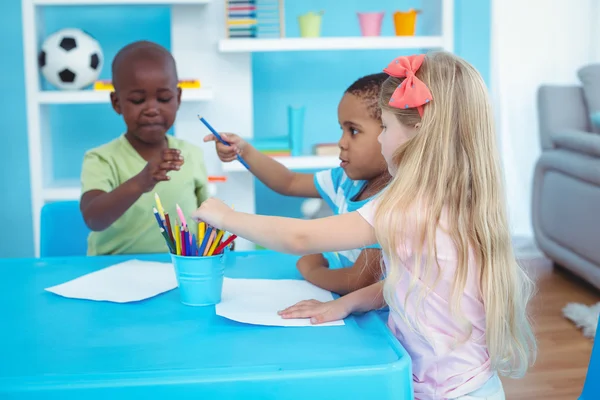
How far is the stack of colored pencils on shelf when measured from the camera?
1.01m

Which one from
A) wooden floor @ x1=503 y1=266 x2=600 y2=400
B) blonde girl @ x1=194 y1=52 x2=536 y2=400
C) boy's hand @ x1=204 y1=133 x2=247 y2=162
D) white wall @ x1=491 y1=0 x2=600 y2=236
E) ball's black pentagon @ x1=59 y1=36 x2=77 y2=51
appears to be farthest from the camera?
white wall @ x1=491 y1=0 x2=600 y2=236

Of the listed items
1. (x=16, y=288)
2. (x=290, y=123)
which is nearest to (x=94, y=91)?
(x=290, y=123)

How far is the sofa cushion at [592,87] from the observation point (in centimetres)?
306

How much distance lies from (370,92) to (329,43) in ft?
5.17

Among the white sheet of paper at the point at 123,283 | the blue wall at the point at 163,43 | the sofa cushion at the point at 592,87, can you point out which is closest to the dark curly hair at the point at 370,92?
the white sheet of paper at the point at 123,283

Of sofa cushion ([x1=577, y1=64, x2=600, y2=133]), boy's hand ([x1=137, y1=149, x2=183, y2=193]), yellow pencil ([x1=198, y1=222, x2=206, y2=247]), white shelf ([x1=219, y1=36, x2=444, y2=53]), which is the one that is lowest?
yellow pencil ([x1=198, y1=222, x2=206, y2=247])

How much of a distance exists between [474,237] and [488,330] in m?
0.13

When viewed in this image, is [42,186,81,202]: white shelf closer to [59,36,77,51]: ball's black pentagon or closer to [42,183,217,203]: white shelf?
[42,183,217,203]: white shelf

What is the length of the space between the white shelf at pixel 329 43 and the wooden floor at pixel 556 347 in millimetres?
1085

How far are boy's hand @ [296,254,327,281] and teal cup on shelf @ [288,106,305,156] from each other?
167cm

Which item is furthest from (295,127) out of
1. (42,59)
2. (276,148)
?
(42,59)

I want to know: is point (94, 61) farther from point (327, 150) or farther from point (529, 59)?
point (529, 59)

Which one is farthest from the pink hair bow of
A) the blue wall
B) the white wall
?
the white wall

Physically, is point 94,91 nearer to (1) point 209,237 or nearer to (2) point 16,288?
(2) point 16,288
